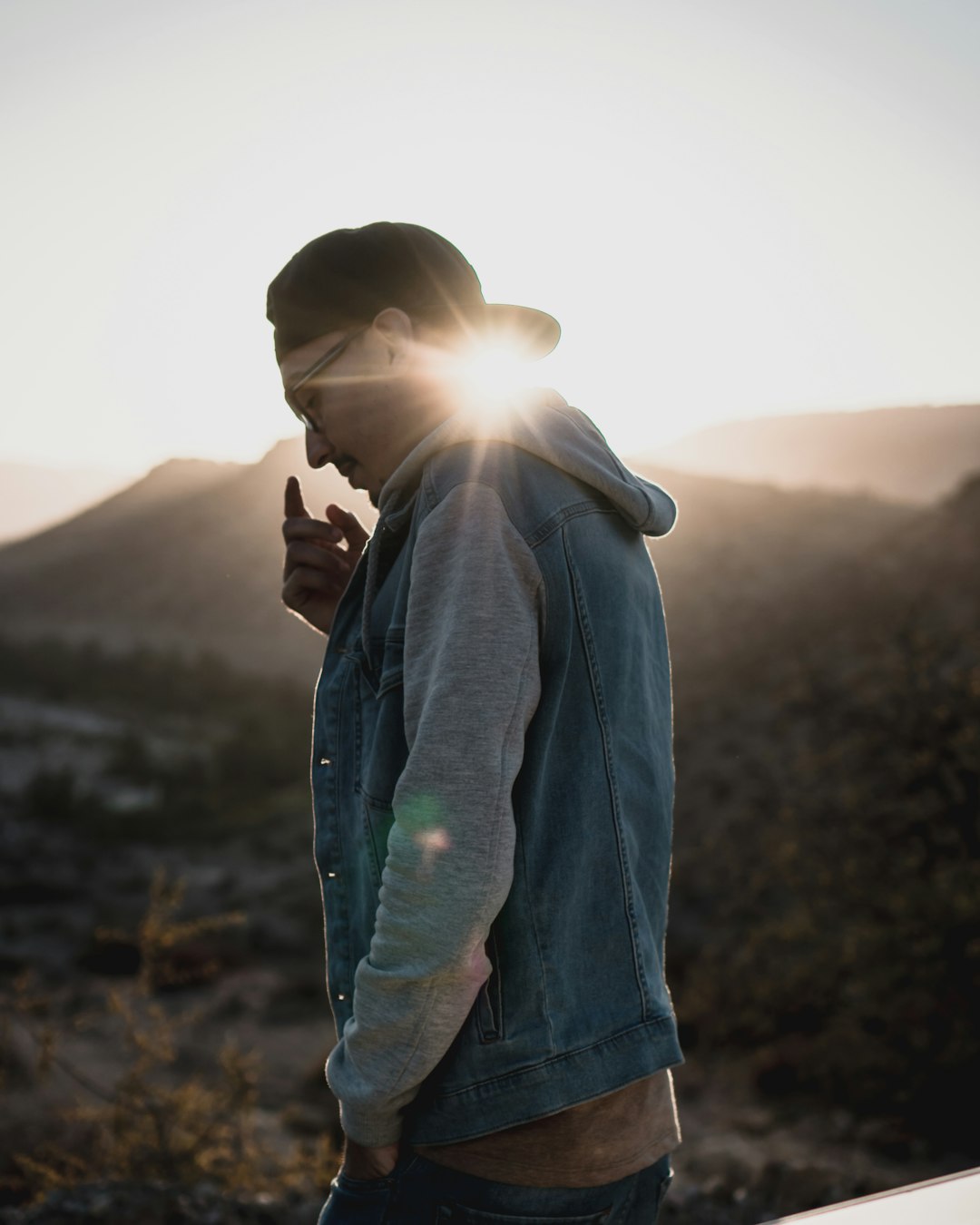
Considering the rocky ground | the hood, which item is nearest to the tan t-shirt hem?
the hood

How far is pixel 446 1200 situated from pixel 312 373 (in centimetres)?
94

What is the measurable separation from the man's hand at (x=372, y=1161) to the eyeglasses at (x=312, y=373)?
84 centimetres

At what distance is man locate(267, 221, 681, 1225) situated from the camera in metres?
1.02

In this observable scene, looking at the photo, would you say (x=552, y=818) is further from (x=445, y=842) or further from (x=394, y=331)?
(x=394, y=331)

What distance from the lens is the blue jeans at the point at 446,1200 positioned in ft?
3.48

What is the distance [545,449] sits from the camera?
1165 millimetres

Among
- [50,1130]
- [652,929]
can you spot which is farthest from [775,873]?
[652,929]

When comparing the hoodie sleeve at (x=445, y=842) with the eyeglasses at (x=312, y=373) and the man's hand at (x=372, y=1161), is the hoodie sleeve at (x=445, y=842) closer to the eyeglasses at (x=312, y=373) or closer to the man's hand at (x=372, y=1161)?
the man's hand at (x=372, y=1161)

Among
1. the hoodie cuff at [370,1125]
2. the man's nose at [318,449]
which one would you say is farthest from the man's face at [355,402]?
the hoodie cuff at [370,1125]

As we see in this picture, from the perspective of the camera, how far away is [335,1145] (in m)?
6.30

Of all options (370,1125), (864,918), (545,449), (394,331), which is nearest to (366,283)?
(394,331)

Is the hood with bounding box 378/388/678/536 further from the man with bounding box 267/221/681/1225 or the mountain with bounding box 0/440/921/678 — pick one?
the mountain with bounding box 0/440/921/678

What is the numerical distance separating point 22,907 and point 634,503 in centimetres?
1189

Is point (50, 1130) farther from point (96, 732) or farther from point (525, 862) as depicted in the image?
point (96, 732)
